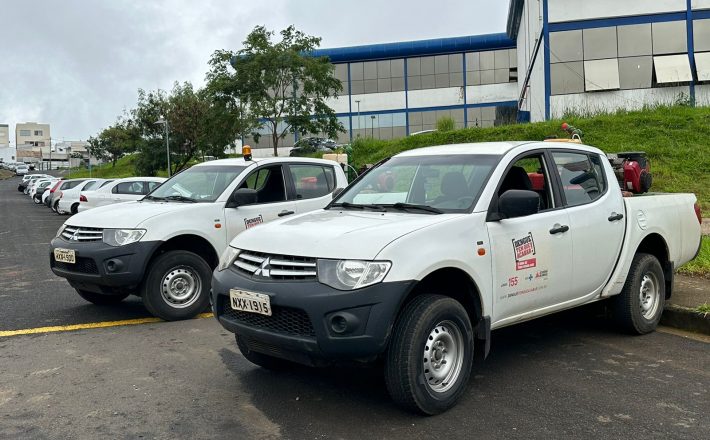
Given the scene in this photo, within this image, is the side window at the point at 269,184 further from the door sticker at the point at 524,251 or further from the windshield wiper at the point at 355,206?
the door sticker at the point at 524,251

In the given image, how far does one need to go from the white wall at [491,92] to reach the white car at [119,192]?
3860 cm

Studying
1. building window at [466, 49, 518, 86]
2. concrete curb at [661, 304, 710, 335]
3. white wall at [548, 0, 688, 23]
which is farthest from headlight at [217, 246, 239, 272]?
building window at [466, 49, 518, 86]

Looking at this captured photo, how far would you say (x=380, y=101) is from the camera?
56.7 metres

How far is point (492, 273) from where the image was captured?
4.37 meters


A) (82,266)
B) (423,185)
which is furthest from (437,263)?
(82,266)

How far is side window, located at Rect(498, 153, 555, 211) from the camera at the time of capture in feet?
16.7

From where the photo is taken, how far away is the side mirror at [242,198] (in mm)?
7062

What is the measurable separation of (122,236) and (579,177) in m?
4.40

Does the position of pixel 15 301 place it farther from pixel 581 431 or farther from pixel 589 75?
pixel 589 75

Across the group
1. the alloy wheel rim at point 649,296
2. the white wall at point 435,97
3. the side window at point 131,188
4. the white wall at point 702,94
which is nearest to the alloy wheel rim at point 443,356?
the alloy wheel rim at point 649,296

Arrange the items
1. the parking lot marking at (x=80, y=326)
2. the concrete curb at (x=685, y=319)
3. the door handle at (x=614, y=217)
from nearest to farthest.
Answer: the door handle at (x=614, y=217), the concrete curb at (x=685, y=319), the parking lot marking at (x=80, y=326)

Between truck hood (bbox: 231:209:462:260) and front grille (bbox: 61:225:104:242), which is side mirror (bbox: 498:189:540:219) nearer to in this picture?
truck hood (bbox: 231:209:462:260)

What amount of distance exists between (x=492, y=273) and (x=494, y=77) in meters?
52.5

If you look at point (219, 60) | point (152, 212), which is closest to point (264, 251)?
point (152, 212)
